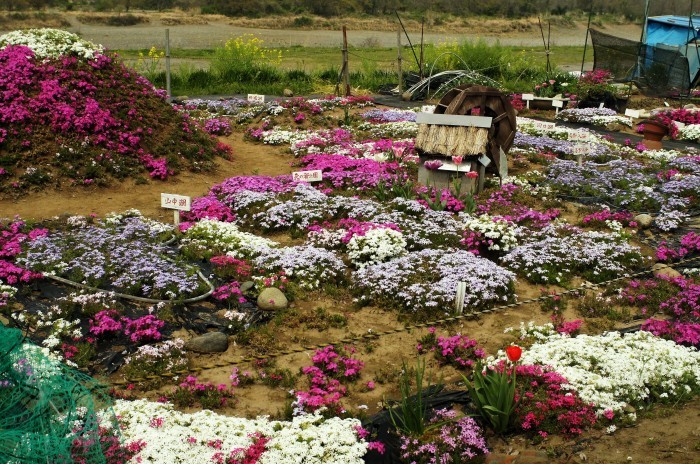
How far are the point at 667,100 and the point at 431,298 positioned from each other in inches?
896

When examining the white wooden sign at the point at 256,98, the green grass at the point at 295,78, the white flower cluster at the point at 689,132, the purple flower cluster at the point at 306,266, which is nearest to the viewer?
the purple flower cluster at the point at 306,266

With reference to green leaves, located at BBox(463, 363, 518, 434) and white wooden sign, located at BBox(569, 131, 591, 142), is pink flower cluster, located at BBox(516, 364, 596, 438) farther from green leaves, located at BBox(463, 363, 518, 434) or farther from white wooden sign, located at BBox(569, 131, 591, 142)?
white wooden sign, located at BBox(569, 131, 591, 142)

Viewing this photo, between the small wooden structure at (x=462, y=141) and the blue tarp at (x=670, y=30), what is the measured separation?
21.2 m

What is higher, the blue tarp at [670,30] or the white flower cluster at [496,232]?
the blue tarp at [670,30]

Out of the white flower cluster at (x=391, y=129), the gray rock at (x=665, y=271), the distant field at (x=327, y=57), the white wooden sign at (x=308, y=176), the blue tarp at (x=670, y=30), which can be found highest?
the blue tarp at (x=670, y=30)

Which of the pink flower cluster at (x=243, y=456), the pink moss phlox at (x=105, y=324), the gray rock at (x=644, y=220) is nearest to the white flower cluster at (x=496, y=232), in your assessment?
the gray rock at (x=644, y=220)

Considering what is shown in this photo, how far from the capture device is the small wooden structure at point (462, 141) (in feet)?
46.9

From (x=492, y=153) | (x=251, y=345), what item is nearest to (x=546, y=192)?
(x=492, y=153)

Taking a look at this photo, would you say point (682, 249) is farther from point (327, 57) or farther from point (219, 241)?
Result: point (327, 57)

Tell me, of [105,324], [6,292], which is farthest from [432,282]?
[6,292]

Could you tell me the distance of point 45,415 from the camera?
21.5 ft

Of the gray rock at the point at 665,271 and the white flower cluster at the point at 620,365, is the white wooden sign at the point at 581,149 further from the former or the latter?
the white flower cluster at the point at 620,365

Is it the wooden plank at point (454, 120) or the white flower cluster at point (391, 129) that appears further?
the white flower cluster at point (391, 129)

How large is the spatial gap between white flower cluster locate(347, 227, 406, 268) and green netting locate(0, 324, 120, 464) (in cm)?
514
